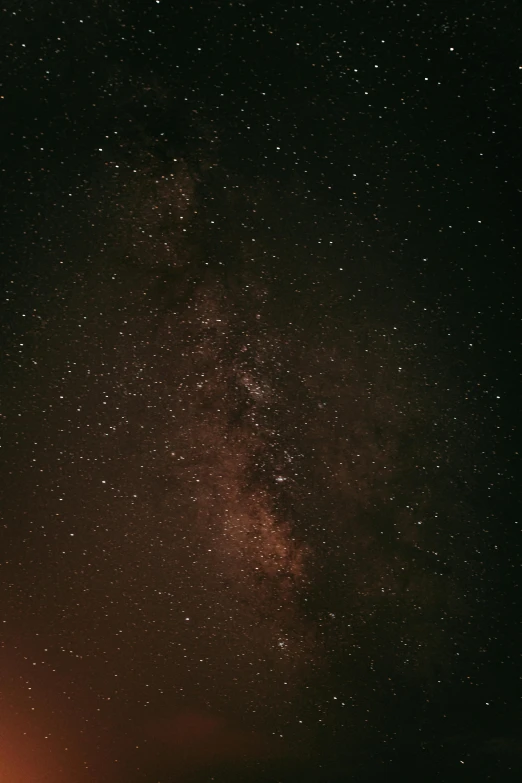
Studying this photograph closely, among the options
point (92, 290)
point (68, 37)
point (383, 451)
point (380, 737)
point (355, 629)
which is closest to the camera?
point (68, 37)

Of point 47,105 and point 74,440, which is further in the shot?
point 74,440

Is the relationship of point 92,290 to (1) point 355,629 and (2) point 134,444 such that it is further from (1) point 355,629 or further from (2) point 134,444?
(1) point 355,629

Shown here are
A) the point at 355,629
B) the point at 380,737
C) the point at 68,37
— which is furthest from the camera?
the point at 380,737

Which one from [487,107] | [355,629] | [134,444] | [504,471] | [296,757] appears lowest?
[296,757]

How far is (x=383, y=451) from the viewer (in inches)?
40.2

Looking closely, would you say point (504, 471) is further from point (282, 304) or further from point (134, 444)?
point (134, 444)

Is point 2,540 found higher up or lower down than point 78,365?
lower down

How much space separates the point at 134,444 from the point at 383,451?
450mm

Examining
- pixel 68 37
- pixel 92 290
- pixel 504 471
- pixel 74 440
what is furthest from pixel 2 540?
pixel 504 471

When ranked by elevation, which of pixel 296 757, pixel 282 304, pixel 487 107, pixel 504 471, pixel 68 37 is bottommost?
pixel 296 757

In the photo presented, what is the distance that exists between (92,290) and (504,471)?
0.80m

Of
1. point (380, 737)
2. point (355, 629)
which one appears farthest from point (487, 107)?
point (380, 737)

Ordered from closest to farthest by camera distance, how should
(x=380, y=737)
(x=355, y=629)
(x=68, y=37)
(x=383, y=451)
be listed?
(x=68, y=37) → (x=383, y=451) → (x=355, y=629) → (x=380, y=737)

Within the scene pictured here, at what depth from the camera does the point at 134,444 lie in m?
1.00
